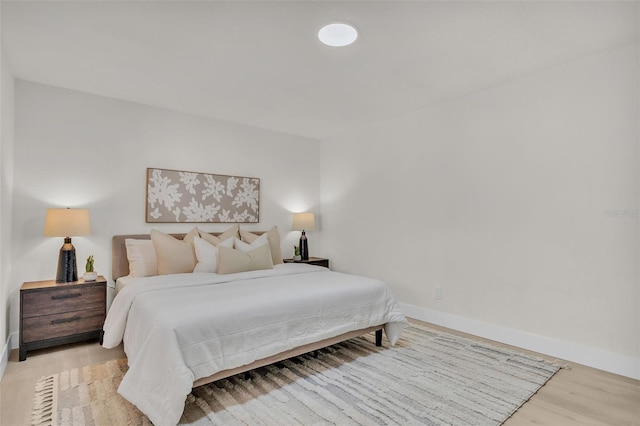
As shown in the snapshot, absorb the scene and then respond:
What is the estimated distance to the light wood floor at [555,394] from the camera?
202 cm

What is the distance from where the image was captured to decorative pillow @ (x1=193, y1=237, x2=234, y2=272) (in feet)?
11.6

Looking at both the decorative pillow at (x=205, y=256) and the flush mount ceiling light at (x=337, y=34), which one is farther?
the decorative pillow at (x=205, y=256)

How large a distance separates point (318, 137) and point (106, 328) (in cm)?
377

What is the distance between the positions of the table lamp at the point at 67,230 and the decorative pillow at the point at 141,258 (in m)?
0.42

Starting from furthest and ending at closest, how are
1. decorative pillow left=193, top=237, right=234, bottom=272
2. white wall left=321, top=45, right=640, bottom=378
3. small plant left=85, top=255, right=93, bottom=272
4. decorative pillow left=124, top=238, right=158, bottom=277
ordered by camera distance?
decorative pillow left=193, top=237, right=234, bottom=272
decorative pillow left=124, top=238, right=158, bottom=277
small plant left=85, top=255, right=93, bottom=272
white wall left=321, top=45, right=640, bottom=378

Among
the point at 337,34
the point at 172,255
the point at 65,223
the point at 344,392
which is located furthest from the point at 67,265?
the point at 337,34

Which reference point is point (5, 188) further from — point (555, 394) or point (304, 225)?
point (555, 394)

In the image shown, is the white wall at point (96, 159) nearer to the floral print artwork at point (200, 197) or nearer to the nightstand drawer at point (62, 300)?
the floral print artwork at point (200, 197)

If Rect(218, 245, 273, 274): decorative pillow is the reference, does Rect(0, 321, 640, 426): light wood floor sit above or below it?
below

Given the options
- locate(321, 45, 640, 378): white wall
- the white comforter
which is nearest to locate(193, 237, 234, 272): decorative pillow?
the white comforter

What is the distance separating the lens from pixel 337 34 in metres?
2.37

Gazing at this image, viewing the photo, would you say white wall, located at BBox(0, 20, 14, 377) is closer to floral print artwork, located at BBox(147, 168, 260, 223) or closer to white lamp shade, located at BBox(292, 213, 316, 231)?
floral print artwork, located at BBox(147, 168, 260, 223)

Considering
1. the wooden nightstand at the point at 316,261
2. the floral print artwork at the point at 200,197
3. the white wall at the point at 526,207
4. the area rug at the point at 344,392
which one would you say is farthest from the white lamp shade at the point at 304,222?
the area rug at the point at 344,392

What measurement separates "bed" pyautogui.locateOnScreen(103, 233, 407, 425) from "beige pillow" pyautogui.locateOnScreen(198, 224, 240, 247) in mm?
629
